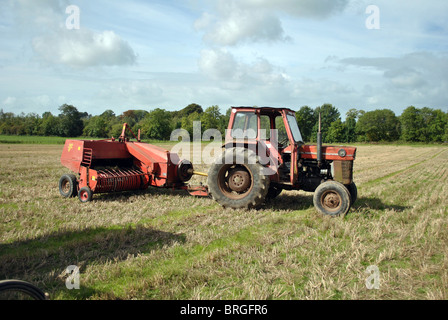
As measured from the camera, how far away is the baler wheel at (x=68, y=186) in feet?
27.7

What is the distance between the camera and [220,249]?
4.66m

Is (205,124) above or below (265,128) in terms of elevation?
above

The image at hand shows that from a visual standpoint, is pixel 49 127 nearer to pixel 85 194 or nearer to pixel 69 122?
pixel 69 122

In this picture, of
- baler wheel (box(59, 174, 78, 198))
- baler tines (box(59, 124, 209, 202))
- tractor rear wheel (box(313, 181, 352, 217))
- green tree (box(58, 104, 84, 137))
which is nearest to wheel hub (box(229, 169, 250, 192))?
baler tines (box(59, 124, 209, 202))

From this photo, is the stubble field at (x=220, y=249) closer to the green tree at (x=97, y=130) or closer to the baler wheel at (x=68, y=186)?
the baler wheel at (x=68, y=186)

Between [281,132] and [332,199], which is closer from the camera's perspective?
[332,199]

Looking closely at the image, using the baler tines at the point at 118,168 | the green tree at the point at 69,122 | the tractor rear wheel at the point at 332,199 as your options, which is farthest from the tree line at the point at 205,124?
the tractor rear wheel at the point at 332,199

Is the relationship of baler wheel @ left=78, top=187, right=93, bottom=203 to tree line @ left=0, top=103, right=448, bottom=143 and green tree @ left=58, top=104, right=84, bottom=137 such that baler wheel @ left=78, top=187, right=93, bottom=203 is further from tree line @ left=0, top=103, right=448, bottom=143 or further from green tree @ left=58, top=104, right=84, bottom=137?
green tree @ left=58, top=104, right=84, bottom=137

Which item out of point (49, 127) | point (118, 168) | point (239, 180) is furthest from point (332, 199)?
point (49, 127)

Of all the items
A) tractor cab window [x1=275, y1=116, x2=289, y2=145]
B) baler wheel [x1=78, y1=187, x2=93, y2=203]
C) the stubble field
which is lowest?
the stubble field

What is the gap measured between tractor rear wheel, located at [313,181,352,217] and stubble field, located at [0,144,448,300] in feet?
0.71

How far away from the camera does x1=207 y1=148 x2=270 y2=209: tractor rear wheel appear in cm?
710

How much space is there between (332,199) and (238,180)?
2079mm
